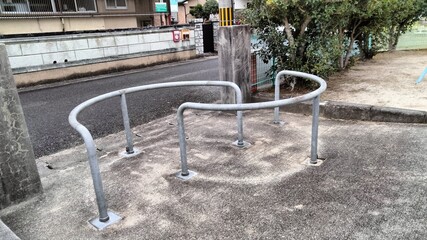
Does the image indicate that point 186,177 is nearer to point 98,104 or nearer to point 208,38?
point 98,104

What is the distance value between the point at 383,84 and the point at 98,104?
5332 millimetres

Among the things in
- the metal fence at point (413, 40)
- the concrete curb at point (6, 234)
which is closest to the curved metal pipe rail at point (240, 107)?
the concrete curb at point (6, 234)

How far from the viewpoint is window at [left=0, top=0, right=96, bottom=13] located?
1169cm

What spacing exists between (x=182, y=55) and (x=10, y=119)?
32.5 feet

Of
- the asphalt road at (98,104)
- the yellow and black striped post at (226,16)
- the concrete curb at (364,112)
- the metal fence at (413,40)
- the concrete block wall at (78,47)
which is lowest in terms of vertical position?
the asphalt road at (98,104)

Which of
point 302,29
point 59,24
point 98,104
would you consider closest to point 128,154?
point 98,104

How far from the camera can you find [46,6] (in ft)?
41.3

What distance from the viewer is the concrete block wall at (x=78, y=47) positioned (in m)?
8.04

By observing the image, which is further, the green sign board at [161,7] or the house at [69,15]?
the green sign board at [161,7]

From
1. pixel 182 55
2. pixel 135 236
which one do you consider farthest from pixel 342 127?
pixel 182 55

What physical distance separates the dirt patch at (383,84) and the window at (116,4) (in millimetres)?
11209

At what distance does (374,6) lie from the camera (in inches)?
240

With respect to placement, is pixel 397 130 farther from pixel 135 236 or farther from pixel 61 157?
pixel 61 157

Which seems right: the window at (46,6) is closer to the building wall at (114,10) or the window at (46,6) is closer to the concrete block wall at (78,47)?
the building wall at (114,10)
